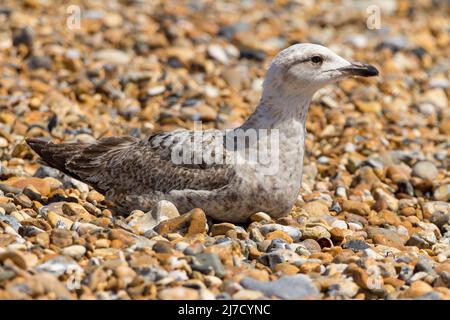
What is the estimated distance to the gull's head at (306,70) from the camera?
318 inches

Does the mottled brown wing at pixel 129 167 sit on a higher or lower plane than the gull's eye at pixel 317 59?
lower

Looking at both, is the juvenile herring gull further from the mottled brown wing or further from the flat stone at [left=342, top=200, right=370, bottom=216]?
the flat stone at [left=342, top=200, right=370, bottom=216]

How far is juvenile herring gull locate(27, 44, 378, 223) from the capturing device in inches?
310

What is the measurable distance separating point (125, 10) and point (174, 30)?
143cm

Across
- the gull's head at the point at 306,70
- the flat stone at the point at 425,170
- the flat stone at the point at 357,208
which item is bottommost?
the flat stone at the point at 357,208

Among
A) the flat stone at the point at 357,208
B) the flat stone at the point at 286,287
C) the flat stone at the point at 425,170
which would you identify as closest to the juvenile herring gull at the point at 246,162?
the flat stone at the point at 357,208

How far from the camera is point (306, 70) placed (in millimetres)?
8086

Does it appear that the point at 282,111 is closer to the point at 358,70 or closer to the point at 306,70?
the point at 306,70

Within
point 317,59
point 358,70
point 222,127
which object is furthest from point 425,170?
point 317,59

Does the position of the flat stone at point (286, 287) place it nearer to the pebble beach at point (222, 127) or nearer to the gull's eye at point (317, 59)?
the pebble beach at point (222, 127)

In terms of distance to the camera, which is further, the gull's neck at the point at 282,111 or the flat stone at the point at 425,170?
the flat stone at the point at 425,170

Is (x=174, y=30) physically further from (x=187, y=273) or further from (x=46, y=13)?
(x=187, y=273)
